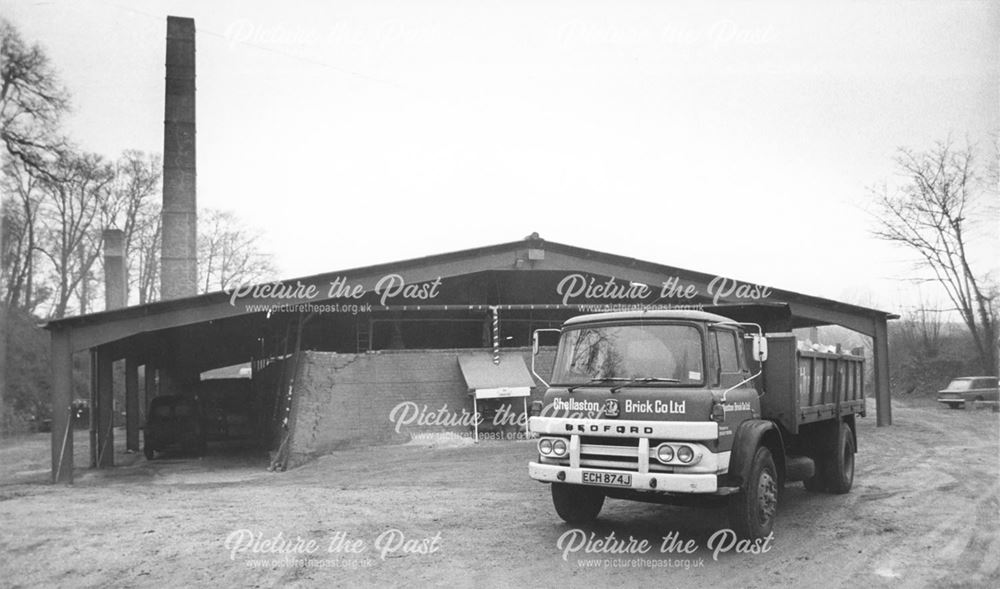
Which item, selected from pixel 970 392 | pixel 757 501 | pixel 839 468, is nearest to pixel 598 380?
pixel 757 501

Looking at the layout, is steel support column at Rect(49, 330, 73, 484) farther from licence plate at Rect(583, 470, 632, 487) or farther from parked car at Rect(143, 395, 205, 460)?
licence plate at Rect(583, 470, 632, 487)

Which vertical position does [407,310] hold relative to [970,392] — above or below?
above

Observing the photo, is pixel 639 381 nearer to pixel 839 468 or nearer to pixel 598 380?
pixel 598 380

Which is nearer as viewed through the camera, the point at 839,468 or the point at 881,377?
the point at 839,468

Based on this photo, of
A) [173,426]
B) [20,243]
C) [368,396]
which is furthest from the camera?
[20,243]

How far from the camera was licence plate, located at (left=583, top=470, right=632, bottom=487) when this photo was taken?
24.7 feet

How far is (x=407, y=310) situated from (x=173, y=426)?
23.5 ft

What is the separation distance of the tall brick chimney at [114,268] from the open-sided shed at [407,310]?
7.87 metres

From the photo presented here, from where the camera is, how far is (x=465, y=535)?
8906 millimetres

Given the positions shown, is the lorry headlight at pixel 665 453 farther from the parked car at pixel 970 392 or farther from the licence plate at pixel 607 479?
the parked car at pixel 970 392

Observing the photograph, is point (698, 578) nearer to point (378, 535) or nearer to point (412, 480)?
point (378, 535)

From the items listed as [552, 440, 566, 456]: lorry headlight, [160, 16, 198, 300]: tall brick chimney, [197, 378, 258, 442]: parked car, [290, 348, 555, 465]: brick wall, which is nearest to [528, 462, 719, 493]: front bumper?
[552, 440, 566, 456]: lorry headlight

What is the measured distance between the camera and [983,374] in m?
33.8

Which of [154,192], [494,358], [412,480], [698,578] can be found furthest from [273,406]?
[154,192]
